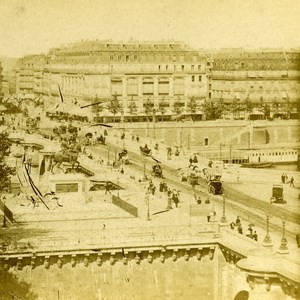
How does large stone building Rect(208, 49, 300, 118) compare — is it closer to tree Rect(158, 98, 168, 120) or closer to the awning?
the awning

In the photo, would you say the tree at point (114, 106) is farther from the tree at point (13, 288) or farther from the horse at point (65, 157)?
the tree at point (13, 288)

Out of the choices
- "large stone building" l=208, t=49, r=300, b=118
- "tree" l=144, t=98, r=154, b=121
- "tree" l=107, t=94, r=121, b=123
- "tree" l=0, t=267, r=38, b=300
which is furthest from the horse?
"large stone building" l=208, t=49, r=300, b=118

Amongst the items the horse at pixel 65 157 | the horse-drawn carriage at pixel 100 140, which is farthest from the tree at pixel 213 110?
the horse at pixel 65 157

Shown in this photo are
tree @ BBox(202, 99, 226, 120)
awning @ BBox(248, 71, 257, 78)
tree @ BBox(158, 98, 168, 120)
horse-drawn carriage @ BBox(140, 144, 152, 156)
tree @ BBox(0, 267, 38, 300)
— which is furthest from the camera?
awning @ BBox(248, 71, 257, 78)

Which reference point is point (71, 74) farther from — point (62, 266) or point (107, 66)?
point (62, 266)

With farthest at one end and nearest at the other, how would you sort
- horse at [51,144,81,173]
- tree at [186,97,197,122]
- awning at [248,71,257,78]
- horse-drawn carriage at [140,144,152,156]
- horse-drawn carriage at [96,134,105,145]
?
1. awning at [248,71,257,78]
2. tree at [186,97,197,122]
3. horse-drawn carriage at [96,134,105,145]
4. horse-drawn carriage at [140,144,152,156]
5. horse at [51,144,81,173]

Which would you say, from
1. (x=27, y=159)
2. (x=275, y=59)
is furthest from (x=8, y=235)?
(x=275, y=59)
